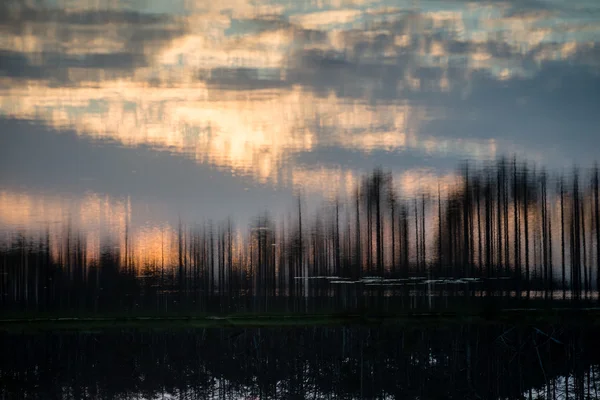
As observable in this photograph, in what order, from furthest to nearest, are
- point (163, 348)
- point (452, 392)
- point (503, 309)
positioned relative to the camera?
1. point (163, 348)
2. point (503, 309)
3. point (452, 392)

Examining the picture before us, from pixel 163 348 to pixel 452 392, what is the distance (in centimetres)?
1753

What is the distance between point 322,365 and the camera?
4103cm

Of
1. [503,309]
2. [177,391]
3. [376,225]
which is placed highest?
[376,225]

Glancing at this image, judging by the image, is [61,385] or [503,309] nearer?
[61,385]

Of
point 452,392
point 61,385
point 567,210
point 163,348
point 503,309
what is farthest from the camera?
point 567,210

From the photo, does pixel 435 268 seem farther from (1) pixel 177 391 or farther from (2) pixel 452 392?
(1) pixel 177 391

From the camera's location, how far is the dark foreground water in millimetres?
37625

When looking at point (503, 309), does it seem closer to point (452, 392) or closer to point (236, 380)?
point (452, 392)

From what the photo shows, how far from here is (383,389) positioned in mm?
37719

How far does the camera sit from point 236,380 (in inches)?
1575

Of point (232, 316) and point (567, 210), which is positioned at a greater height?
point (567, 210)

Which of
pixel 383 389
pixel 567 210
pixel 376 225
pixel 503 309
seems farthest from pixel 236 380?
pixel 567 210

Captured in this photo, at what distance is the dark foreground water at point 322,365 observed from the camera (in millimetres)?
37625

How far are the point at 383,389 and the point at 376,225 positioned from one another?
20703 mm
